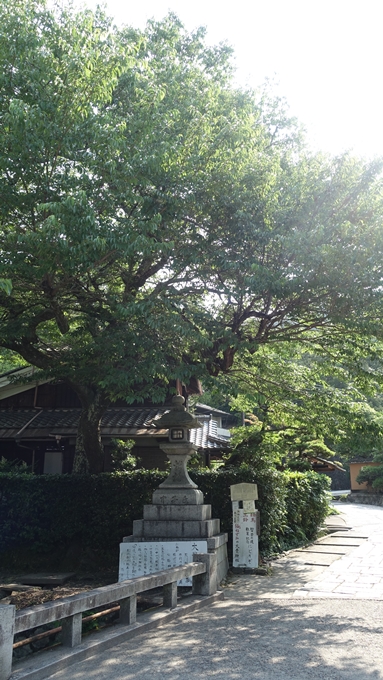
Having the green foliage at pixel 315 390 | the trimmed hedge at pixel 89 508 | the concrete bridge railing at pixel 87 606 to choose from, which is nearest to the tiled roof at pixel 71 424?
the trimmed hedge at pixel 89 508

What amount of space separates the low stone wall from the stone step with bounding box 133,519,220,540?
97.1 ft

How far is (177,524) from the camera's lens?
10.4 m

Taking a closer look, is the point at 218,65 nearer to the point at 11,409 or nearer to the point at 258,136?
the point at 258,136

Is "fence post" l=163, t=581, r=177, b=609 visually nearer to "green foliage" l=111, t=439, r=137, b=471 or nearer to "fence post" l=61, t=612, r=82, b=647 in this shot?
"fence post" l=61, t=612, r=82, b=647

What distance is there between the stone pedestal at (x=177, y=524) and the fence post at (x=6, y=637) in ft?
16.8

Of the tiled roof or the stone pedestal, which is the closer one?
the stone pedestal

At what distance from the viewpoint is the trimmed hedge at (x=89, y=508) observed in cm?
1337

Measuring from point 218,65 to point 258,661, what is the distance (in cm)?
1382

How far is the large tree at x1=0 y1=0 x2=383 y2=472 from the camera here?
333 inches

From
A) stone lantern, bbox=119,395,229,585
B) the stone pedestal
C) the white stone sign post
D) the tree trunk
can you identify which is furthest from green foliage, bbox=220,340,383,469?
the tree trunk

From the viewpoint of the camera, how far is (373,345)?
13.1 m

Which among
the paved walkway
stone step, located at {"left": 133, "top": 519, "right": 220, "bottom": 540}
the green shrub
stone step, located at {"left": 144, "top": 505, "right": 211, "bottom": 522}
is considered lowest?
the paved walkway

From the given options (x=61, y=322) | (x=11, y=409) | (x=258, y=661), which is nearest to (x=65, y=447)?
(x=11, y=409)

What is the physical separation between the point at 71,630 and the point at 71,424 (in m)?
12.5
